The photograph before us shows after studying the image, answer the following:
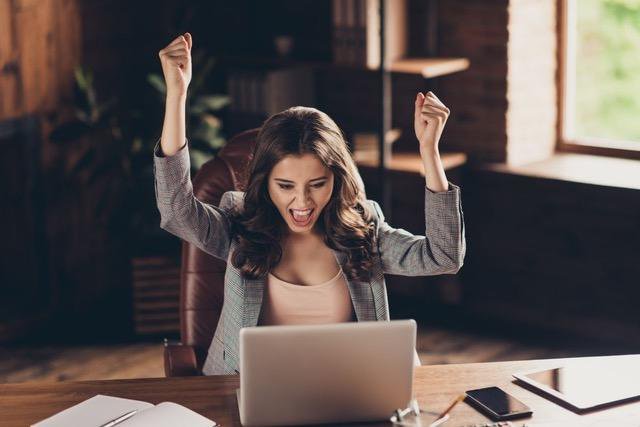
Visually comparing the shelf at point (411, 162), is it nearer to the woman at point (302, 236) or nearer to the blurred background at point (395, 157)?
the blurred background at point (395, 157)

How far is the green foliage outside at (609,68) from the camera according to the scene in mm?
4355

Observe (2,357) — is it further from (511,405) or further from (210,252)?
(511,405)

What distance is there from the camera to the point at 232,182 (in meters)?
2.82

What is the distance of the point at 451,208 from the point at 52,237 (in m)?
2.82

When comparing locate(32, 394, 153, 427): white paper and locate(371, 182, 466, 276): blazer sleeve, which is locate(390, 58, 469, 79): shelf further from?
locate(32, 394, 153, 427): white paper

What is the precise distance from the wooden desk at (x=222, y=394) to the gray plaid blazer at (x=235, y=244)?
0.11 metres

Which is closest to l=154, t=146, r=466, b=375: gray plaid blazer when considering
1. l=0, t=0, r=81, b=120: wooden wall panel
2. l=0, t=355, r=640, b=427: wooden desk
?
l=0, t=355, r=640, b=427: wooden desk

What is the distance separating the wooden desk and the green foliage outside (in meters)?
2.27

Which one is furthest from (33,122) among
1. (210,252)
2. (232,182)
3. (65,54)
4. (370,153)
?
(210,252)

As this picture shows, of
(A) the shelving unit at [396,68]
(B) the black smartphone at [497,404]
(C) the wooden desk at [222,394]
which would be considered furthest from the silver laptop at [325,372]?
(A) the shelving unit at [396,68]

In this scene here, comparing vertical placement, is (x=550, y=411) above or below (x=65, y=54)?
below

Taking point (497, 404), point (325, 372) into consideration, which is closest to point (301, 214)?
point (325, 372)

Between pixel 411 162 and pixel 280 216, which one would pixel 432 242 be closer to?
pixel 280 216

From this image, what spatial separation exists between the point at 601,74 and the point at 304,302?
2.43 m
